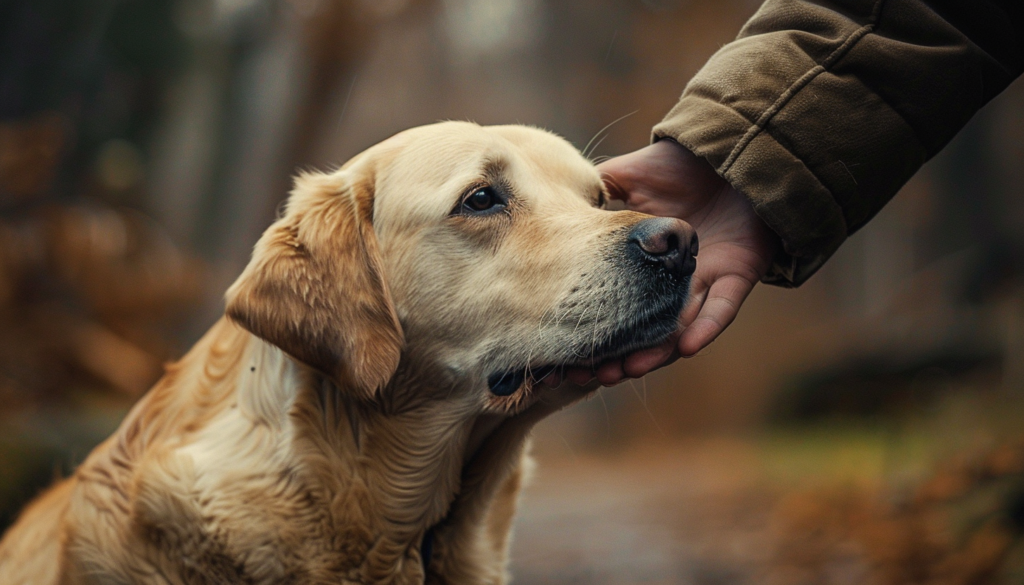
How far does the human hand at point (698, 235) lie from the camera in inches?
93.0

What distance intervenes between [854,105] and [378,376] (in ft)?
5.60

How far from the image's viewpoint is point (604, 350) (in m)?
2.33

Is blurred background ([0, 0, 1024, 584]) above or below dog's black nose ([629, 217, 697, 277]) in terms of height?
below

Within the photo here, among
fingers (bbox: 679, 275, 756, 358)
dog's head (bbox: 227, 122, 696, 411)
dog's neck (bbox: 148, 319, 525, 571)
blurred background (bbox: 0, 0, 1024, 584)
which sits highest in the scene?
dog's head (bbox: 227, 122, 696, 411)

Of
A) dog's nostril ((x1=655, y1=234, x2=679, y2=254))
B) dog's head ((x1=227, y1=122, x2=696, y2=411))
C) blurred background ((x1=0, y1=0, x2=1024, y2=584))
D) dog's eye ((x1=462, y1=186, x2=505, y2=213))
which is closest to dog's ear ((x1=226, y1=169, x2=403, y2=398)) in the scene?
dog's head ((x1=227, y1=122, x2=696, y2=411))

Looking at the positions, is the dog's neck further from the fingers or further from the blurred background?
the blurred background

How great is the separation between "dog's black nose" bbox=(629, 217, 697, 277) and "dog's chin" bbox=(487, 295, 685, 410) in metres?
0.13

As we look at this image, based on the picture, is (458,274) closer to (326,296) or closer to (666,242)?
(326,296)

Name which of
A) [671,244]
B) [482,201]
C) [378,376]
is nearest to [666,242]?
[671,244]

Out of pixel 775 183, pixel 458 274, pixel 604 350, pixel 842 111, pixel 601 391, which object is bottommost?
pixel 601 391

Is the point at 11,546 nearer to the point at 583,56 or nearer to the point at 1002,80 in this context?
the point at 1002,80

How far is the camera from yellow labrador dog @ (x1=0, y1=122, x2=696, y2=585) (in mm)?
2285

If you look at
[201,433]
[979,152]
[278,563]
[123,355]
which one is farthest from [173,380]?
[979,152]

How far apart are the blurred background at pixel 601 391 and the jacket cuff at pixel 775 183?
1.91m
